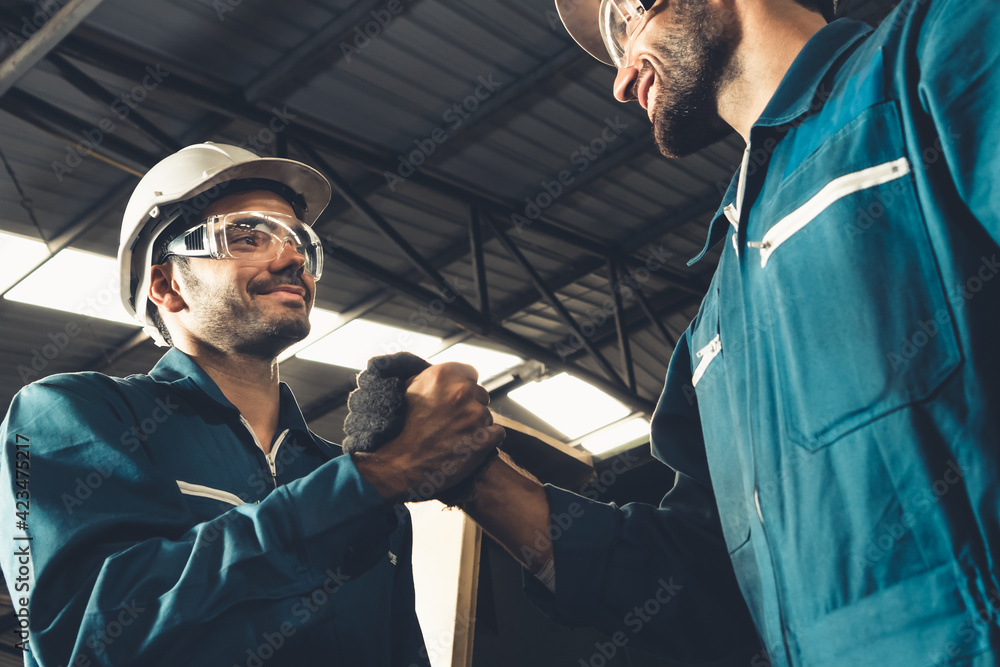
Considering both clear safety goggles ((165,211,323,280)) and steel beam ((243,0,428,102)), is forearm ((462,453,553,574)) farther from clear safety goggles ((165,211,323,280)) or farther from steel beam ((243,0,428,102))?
steel beam ((243,0,428,102))

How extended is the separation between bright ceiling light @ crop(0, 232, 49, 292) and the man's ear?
4.76 m

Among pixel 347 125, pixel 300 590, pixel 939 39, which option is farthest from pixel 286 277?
pixel 347 125

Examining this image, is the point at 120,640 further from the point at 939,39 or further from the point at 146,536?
the point at 939,39

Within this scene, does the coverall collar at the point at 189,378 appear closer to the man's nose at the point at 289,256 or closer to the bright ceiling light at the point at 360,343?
the man's nose at the point at 289,256

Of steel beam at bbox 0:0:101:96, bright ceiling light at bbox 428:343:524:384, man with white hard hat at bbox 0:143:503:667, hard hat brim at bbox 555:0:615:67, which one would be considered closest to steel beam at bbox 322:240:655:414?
bright ceiling light at bbox 428:343:524:384

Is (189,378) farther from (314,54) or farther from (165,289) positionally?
(314,54)

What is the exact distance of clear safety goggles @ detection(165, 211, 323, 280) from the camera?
7.07ft

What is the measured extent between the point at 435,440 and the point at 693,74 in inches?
40.8

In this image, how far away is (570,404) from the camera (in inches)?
388

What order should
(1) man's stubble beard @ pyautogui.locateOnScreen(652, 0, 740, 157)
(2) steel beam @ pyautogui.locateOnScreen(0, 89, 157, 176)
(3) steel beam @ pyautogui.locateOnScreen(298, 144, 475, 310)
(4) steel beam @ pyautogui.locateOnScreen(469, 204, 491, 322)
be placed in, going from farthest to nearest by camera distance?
(4) steel beam @ pyautogui.locateOnScreen(469, 204, 491, 322), (3) steel beam @ pyautogui.locateOnScreen(298, 144, 475, 310), (2) steel beam @ pyautogui.locateOnScreen(0, 89, 157, 176), (1) man's stubble beard @ pyautogui.locateOnScreen(652, 0, 740, 157)

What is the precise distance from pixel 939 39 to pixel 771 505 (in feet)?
2.46

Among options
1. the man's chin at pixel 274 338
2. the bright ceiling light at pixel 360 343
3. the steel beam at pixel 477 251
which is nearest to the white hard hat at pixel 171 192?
the man's chin at pixel 274 338

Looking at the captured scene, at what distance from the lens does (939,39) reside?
115 cm

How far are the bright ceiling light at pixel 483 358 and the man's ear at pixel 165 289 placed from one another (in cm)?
622
